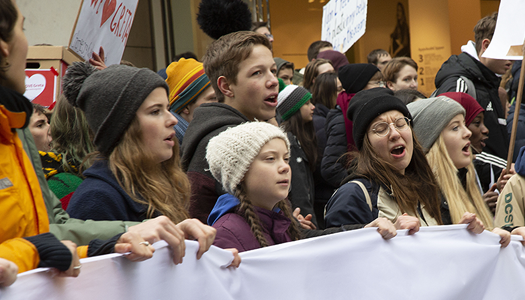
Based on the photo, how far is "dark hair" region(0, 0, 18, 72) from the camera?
5.00 ft

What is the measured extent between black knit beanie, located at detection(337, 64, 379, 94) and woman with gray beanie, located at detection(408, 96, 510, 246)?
1.79 meters

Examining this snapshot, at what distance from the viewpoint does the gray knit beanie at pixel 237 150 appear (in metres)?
2.49

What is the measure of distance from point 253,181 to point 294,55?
12950 millimetres

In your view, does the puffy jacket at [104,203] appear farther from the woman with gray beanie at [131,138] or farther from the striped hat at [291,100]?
the striped hat at [291,100]

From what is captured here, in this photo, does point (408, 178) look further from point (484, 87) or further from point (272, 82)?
point (484, 87)

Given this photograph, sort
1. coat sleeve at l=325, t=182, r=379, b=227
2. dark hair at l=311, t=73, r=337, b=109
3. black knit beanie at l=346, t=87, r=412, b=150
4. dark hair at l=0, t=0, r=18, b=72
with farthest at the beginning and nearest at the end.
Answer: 1. dark hair at l=311, t=73, r=337, b=109
2. black knit beanie at l=346, t=87, r=412, b=150
3. coat sleeve at l=325, t=182, r=379, b=227
4. dark hair at l=0, t=0, r=18, b=72

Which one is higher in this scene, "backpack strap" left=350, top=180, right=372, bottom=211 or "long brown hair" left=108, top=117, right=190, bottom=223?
"long brown hair" left=108, top=117, right=190, bottom=223

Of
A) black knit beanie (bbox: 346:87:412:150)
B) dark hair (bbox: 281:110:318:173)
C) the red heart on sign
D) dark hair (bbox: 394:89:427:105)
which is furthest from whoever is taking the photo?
dark hair (bbox: 281:110:318:173)

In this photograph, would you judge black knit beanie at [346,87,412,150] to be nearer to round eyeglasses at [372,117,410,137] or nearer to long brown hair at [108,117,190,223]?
round eyeglasses at [372,117,410,137]

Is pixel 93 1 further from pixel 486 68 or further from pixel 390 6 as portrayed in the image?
pixel 390 6

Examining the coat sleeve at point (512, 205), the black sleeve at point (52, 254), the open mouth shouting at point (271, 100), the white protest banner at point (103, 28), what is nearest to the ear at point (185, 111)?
the white protest banner at point (103, 28)

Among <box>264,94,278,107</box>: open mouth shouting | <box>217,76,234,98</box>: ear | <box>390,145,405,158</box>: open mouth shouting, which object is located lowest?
<box>390,145,405,158</box>: open mouth shouting

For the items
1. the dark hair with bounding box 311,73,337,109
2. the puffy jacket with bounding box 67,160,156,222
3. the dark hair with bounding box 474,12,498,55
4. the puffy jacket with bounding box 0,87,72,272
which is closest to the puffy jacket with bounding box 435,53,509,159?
the dark hair with bounding box 474,12,498,55

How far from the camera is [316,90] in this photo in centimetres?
628
